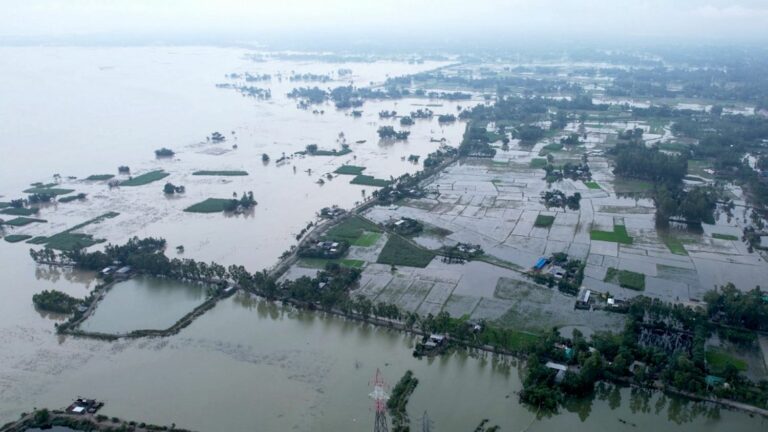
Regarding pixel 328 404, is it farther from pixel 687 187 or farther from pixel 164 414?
pixel 687 187

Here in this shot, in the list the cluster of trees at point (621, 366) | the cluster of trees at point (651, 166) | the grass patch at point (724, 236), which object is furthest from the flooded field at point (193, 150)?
the grass patch at point (724, 236)

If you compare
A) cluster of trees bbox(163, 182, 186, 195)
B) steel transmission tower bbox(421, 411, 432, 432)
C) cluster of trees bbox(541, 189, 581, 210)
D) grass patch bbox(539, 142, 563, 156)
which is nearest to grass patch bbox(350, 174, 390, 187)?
cluster of trees bbox(541, 189, 581, 210)

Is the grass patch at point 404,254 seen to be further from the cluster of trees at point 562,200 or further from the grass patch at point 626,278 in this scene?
the cluster of trees at point 562,200

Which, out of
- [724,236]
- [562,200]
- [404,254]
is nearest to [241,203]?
[404,254]

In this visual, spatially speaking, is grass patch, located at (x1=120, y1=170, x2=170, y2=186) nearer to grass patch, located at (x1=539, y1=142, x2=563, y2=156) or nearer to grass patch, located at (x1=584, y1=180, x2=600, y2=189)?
grass patch, located at (x1=539, y1=142, x2=563, y2=156)

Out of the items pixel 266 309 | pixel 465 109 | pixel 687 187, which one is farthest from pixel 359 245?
pixel 465 109

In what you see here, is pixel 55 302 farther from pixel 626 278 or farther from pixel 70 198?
pixel 626 278
